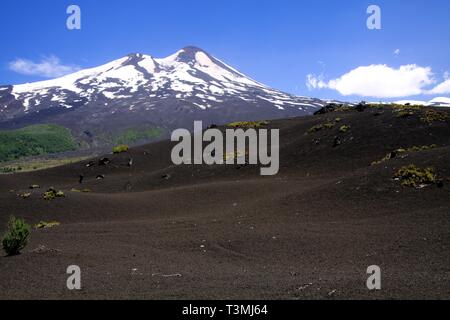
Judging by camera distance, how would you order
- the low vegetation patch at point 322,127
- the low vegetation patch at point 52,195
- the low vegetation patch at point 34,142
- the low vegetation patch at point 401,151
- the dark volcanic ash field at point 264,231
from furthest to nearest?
the low vegetation patch at point 34,142, the low vegetation patch at point 322,127, the low vegetation patch at point 401,151, the low vegetation patch at point 52,195, the dark volcanic ash field at point 264,231

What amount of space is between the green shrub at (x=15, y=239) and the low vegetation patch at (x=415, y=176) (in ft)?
55.0

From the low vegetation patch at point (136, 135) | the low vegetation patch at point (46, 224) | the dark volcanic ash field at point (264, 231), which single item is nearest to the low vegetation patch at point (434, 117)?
the dark volcanic ash field at point (264, 231)

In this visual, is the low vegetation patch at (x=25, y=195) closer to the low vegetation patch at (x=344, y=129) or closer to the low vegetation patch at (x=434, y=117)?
the low vegetation patch at (x=344, y=129)

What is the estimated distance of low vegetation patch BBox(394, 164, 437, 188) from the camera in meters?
21.9

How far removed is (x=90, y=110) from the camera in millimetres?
193125

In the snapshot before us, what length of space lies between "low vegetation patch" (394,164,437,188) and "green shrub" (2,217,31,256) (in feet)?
55.0

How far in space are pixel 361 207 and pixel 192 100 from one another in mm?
174532

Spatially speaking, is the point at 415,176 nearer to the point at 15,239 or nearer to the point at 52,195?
the point at 15,239

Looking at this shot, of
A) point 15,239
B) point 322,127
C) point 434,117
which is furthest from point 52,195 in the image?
point 434,117

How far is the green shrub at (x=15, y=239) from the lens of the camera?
13859mm

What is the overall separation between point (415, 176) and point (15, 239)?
17.9m

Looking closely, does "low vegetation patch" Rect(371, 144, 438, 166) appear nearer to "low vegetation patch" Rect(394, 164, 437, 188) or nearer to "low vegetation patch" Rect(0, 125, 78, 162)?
"low vegetation patch" Rect(394, 164, 437, 188)

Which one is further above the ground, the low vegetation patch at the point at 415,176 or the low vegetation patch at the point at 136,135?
the low vegetation patch at the point at 136,135
